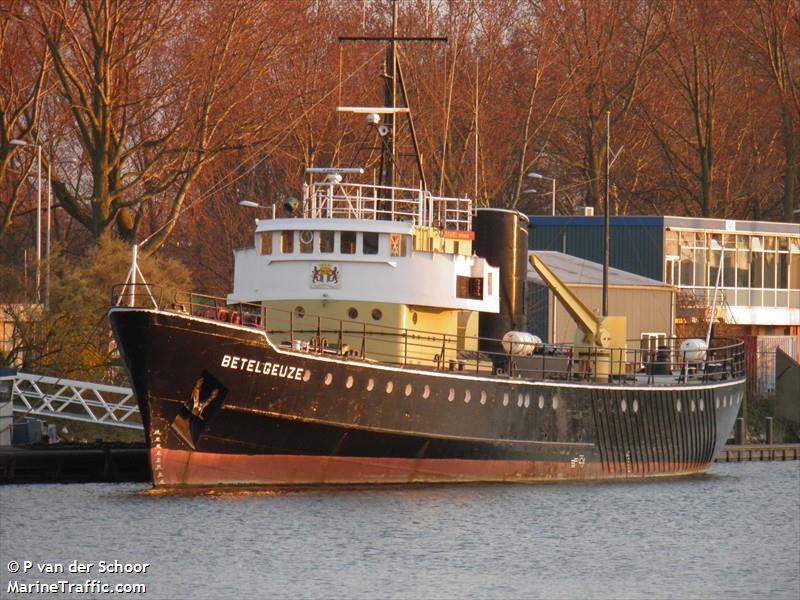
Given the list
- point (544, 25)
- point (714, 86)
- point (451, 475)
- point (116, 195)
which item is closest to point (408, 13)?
point (544, 25)

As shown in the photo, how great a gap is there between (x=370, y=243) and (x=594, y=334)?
790 cm

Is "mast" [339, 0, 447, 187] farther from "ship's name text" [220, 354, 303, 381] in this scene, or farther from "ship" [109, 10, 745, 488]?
"ship's name text" [220, 354, 303, 381]

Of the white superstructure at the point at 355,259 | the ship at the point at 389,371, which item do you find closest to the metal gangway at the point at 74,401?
the ship at the point at 389,371

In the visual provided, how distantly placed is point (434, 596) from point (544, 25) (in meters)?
47.6

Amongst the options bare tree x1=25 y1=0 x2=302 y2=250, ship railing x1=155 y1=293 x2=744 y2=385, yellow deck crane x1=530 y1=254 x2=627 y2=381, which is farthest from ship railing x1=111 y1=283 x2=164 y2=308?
yellow deck crane x1=530 y1=254 x2=627 y2=381

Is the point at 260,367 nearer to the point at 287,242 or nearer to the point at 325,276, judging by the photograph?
the point at 325,276

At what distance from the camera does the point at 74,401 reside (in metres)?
42.7

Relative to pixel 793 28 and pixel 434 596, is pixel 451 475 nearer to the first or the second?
pixel 434 596

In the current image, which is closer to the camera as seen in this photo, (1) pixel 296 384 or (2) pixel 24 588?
(2) pixel 24 588

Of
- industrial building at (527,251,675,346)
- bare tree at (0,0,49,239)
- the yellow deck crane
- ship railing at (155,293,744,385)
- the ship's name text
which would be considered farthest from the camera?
industrial building at (527,251,675,346)

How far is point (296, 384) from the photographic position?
37.8 meters

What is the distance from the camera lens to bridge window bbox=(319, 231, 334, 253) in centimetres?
4178

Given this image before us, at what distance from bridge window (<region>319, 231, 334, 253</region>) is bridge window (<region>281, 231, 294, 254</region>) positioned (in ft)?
2.53

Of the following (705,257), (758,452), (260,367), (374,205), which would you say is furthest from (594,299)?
(260,367)
